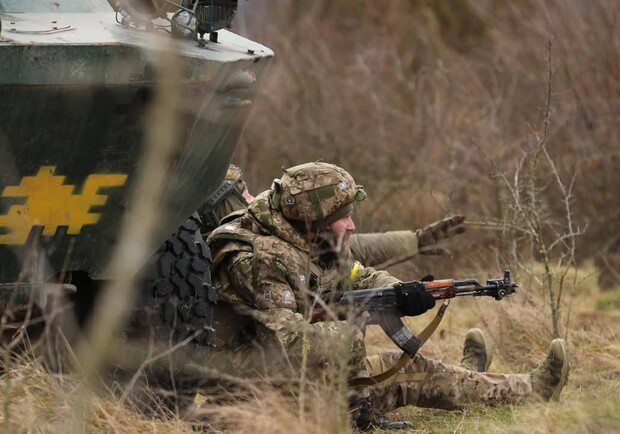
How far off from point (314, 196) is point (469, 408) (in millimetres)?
1109

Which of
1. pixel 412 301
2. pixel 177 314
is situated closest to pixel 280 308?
pixel 177 314

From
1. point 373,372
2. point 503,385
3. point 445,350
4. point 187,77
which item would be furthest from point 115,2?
point 445,350

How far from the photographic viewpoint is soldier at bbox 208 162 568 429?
570 centimetres

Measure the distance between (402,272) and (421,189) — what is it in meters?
2.59

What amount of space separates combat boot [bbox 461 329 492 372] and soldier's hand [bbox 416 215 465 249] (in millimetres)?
920

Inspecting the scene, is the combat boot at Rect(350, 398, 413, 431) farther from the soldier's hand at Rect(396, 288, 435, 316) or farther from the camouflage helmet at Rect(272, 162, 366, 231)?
the camouflage helmet at Rect(272, 162, 366, 231)

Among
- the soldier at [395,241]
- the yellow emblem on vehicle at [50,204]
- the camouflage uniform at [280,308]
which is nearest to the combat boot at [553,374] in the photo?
the camouflage uniform at [280,308]

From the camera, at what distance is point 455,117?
42.5 feet

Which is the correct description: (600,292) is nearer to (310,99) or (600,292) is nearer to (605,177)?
(605,177)

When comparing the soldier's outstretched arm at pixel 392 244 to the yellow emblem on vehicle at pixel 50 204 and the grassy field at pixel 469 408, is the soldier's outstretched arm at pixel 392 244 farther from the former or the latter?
the yellow emblem on vehicle at pixel 50 204

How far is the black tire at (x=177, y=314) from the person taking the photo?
5621mm

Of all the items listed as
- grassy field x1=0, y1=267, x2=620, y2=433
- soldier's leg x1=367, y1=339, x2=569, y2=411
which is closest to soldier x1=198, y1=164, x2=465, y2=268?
grassy field x1=0, y1=267, x2=620, y2=433

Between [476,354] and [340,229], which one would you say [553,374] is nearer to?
[476,354]

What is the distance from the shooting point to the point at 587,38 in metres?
11.7
